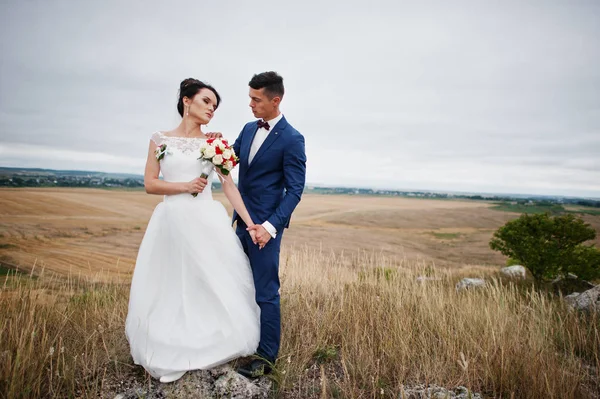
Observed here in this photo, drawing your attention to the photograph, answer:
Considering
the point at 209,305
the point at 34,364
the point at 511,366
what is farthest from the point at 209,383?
the point at 511,366

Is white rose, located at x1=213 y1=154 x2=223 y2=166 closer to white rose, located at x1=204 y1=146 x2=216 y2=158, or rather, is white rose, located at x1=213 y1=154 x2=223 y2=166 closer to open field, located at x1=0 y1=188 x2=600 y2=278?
white rose, located at x1=204 y1=146 x2=216 y2=158

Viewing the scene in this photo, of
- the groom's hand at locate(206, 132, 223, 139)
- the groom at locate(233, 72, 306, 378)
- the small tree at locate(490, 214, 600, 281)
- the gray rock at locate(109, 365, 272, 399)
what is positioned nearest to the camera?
the gray rock at locate(109, 365, 272, 399)

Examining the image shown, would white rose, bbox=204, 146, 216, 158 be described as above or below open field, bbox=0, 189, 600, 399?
above

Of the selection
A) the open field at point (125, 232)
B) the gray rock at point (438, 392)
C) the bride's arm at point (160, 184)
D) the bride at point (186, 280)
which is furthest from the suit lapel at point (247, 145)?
the open field at point (125, 232)

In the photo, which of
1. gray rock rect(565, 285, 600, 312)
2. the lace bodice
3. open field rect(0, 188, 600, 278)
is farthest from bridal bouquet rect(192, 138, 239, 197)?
gray rock rect(565, 285, 600, 312)

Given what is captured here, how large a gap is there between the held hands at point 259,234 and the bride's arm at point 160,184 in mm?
655

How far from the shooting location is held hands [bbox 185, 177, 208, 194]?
3.16 metres

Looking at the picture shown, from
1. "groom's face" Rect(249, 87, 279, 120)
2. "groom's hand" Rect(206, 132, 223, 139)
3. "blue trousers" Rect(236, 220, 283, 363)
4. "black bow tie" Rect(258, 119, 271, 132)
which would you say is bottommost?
"blue trousers" Rect(236, 220, 283, 363)

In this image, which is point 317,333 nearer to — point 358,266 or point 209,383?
point 209,383

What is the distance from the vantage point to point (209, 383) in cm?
304

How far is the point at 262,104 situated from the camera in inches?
130

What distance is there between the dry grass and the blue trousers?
0.25m

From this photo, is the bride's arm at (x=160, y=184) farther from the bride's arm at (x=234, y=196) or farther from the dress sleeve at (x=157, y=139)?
the bride's arm at (x=234, y=196)

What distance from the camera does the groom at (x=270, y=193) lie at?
3242mm
